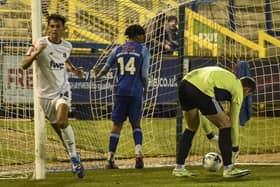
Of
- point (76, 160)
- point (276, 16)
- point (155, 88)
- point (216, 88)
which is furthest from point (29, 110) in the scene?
point (276, 16)

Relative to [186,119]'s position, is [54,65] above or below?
above

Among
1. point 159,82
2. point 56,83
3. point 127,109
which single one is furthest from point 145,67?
point 159,82

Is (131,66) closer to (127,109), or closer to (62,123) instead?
(127,109)

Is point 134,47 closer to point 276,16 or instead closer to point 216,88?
point 216,88

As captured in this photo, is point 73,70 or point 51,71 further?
point 73,70

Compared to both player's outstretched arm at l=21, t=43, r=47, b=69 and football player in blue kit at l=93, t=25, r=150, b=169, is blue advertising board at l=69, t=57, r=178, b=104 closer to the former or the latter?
football player in blue kit at l=93, t=25, r=150, b=169

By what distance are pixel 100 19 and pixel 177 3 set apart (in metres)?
3.40

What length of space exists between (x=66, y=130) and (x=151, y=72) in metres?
5.72

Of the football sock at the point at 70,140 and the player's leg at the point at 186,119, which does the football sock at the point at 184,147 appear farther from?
the football sock at the point at 70,140

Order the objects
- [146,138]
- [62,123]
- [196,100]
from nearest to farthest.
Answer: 1. [62,123]
2. [196,100]
3. [146,138]

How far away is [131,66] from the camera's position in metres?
10.7

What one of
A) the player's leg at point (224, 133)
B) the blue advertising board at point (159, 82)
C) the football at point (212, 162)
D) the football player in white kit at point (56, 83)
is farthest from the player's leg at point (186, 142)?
the blue advertising board at point (159, 82)

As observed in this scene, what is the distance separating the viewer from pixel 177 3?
37.5ft

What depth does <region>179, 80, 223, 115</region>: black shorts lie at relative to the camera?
887 centimetres
